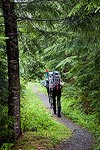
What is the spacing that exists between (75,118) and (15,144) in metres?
6.70

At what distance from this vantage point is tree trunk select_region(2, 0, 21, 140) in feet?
34.1

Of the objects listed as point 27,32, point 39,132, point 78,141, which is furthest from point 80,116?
point 27,32

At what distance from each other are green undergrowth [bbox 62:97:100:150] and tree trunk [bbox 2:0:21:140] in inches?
146

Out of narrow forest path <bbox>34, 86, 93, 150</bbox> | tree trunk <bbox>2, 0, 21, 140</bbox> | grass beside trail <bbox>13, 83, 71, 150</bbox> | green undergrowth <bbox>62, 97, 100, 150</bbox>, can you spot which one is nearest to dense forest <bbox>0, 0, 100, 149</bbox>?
tree trunk <bbox>2, 0, 21, 140</bbox>

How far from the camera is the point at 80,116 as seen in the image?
17594 mm

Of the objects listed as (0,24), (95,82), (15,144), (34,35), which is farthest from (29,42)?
(95,82)

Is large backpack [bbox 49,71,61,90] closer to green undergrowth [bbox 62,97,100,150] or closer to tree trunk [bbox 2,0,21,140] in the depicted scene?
green undergrowth [bbox 62,97,100,150]

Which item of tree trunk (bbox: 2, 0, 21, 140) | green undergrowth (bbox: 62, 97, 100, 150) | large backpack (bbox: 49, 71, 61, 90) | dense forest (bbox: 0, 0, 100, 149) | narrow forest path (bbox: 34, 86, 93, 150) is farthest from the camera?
large backpack (bbox: 49, 71, 61, 90)

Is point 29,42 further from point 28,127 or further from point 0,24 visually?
point 28,127

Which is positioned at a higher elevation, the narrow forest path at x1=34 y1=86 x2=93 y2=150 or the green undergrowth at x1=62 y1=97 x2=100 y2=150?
the green undergrowth at x1=62 y1=97 x2=100 y2=150

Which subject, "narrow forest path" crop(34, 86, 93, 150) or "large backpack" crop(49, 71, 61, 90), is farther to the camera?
"large backpack" crop(49, 71, 61, 90)

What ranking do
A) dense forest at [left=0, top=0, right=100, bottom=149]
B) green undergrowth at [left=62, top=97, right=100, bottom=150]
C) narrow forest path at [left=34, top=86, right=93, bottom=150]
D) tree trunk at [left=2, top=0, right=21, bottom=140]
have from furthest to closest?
1. green undergrowth at [left=62, top=97, right=100, bottom=150]
2. narrow forest path at [left=34, top=86, right=93, bottom=150]
3. dense forest at [left=0, top=0, right=100, bottom=149]
4. tree trunk at [left=2, top=0, right=21, bottom=140]

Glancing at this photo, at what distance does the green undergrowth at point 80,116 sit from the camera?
1460cm

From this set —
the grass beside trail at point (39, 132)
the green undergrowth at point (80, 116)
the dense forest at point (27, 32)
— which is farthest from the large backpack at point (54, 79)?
the dense forest at point (27, 32)
